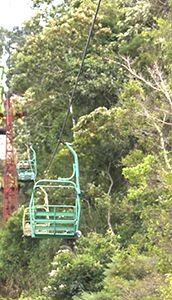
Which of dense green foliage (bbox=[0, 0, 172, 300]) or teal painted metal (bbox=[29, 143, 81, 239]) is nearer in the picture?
teal painted metal (bbox=[29, 143, 81, 239])

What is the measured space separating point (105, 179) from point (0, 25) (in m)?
35.6

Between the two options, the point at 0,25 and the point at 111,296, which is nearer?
the point at 111,296

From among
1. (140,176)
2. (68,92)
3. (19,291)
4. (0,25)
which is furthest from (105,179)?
(0,25)

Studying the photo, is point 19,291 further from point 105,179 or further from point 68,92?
point 68,92

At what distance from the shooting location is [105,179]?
15742 mm

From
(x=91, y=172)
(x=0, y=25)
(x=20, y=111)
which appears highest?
(x=0, y=25)

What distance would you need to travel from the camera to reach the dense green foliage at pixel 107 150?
9008mm

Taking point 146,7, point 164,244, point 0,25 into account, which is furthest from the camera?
point 0,25

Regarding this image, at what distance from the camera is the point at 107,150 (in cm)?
1433

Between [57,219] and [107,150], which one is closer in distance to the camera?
[57,219]

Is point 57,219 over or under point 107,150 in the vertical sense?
under

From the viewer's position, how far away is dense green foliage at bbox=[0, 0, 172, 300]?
9.01m

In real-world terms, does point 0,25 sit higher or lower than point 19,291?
higher

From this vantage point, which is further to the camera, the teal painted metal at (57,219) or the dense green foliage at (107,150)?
the dense green foliage at (107,150)
